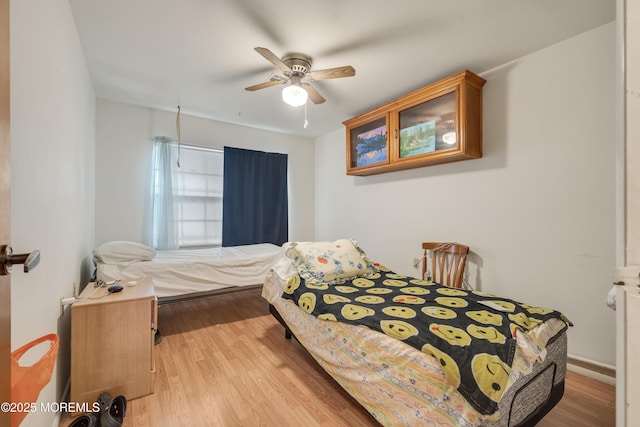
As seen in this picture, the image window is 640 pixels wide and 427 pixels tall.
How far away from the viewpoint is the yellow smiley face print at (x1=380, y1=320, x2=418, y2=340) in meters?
1.29

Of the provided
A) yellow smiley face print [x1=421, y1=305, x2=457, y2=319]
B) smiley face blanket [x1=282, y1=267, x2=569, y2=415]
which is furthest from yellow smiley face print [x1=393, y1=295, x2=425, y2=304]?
yellow smiley face print [x1=421, y1=305, x2=457, y2=319]

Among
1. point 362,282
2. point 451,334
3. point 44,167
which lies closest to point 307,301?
point 362,282

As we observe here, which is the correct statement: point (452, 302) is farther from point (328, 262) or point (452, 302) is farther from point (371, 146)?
point (371, 146)

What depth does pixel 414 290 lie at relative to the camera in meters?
1.97

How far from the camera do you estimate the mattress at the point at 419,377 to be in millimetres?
1082

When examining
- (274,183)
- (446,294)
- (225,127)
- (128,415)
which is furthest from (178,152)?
(446,294)

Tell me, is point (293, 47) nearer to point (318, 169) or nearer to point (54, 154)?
point (54, 154)

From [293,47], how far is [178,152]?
2321 millimetres

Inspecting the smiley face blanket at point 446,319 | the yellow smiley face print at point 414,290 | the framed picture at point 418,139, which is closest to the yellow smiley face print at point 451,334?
the smiley face blanket at point 446,319

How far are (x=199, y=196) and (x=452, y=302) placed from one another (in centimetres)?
349

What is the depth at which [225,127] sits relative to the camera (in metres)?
3.90

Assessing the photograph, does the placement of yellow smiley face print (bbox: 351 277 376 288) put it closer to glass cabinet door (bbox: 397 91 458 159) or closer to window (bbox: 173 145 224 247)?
glass cabinet door (bbox: 397 91 458 159)

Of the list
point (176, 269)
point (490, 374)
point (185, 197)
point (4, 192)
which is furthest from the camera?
point (185, 197)

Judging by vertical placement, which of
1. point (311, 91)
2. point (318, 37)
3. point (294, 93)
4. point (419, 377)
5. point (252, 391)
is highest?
point (318, 37)
